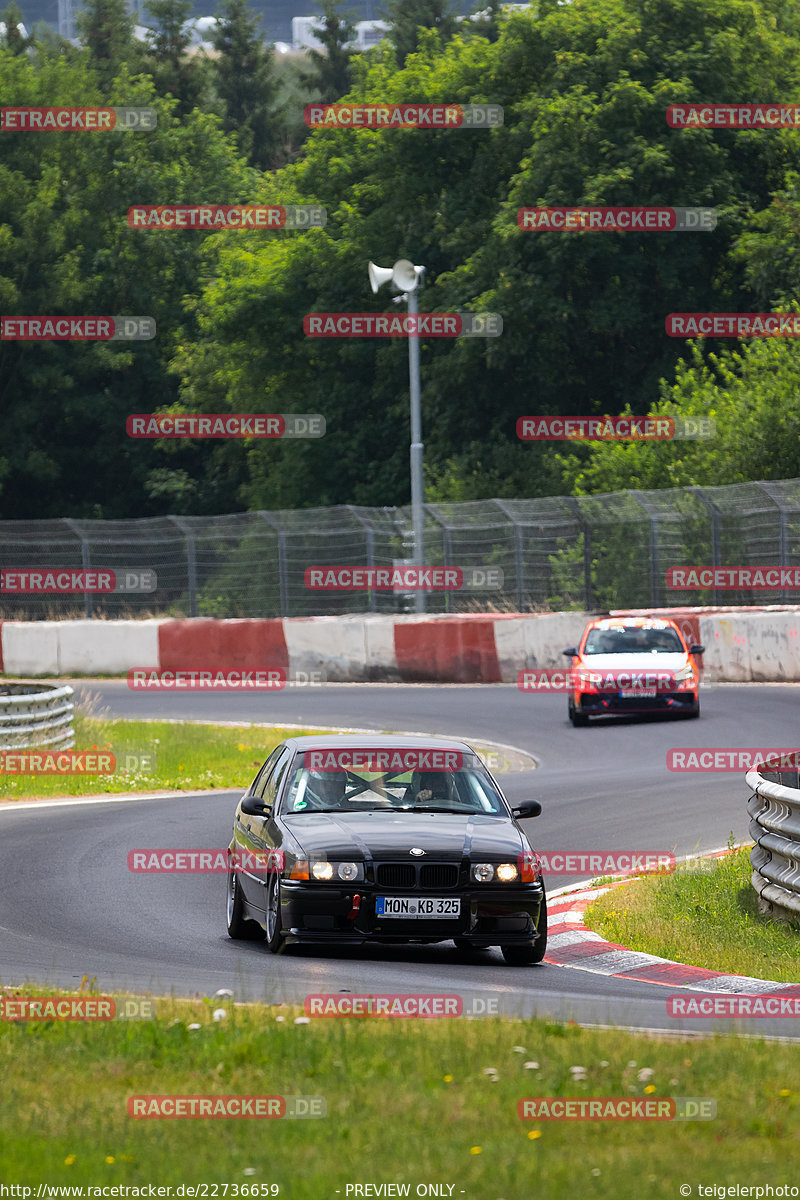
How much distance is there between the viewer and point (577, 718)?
2470 cm

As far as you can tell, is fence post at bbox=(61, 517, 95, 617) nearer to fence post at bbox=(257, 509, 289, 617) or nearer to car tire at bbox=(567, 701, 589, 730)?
fence post at bbox=(257, 509, 289, 617)

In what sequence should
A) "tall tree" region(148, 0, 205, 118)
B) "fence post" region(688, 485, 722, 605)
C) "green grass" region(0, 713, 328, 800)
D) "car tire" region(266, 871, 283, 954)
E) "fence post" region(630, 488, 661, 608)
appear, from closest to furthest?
"car tire" region(266, 871, 283, 954), "green grass" region(0, 713, 328, 800), "fence post" region(688, 485, 722, 605), "fence post" region(630, 488, 661, 608), "tall tree" region(148, 0, 205, 118)

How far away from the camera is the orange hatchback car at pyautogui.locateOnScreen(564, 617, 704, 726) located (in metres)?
24.2

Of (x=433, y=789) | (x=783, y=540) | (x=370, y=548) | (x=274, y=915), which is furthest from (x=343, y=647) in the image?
(x=274, y=915)

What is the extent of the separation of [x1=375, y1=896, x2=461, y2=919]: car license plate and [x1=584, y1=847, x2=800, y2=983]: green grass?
5.06 feet

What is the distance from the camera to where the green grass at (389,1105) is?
17.1 ft

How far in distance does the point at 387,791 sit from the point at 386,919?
1227 mm

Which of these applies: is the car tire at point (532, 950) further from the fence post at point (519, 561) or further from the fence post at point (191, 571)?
the fence post at point (191, 571)

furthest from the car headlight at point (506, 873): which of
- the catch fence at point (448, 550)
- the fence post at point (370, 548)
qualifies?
the fence post at point (370, 548)

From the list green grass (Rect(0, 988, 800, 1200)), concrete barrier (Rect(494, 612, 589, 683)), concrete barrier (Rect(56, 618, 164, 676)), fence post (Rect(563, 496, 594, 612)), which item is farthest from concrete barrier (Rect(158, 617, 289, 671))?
green grass (Rect(0, 988, 800, 1200))

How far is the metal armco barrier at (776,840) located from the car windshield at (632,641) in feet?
42.4

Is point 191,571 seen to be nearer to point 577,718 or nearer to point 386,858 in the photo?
point 577,718

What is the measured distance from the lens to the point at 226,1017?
7.63 meters

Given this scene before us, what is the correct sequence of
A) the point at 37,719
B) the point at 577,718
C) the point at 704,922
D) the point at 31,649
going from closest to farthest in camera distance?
the point at 704,922 < the point at 37,719 < the point at 577,718 < the point at 31,649
